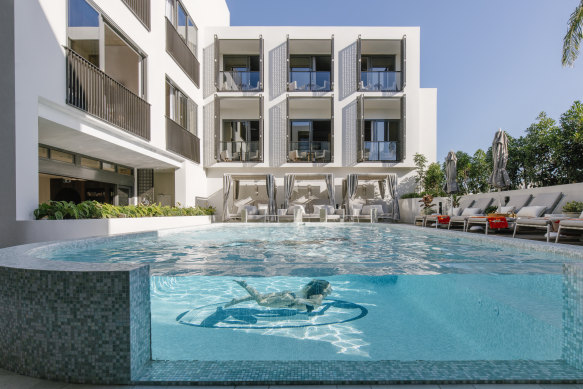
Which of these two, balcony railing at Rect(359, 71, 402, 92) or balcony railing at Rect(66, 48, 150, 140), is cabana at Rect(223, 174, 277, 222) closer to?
balcony railing at Rect(66, 48, 150, 140)

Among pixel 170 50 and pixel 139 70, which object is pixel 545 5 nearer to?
pixel 170 50

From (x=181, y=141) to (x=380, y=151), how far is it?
339 inches

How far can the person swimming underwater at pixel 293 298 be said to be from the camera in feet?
10.3

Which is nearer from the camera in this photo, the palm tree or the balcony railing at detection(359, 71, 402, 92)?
the palm tree

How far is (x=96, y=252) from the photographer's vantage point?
4434 millimetres

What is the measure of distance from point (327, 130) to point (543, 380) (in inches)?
598

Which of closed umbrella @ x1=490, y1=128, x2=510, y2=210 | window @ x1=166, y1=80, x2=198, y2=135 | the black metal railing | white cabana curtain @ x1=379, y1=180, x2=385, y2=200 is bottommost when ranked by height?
white cabana curtain @ x1=379, y1=180, x2=385, y2=200

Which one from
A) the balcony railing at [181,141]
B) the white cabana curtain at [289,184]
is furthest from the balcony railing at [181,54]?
the white cabana curtain at [289,184]

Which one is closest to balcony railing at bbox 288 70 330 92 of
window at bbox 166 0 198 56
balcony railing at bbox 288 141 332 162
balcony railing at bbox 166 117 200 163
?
balcony railing at bbox 288 141 332 162

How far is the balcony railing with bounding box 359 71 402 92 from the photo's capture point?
15.1 m

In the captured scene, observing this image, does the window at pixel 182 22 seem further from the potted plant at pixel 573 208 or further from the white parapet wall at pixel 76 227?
the potted plant at pixel 573 208

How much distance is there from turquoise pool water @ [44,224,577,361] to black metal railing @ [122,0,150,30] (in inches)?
298

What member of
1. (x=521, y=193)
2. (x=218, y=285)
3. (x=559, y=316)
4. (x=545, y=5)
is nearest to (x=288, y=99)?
(x=521, y=193)

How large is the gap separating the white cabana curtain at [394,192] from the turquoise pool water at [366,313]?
A: 10.6 metres
